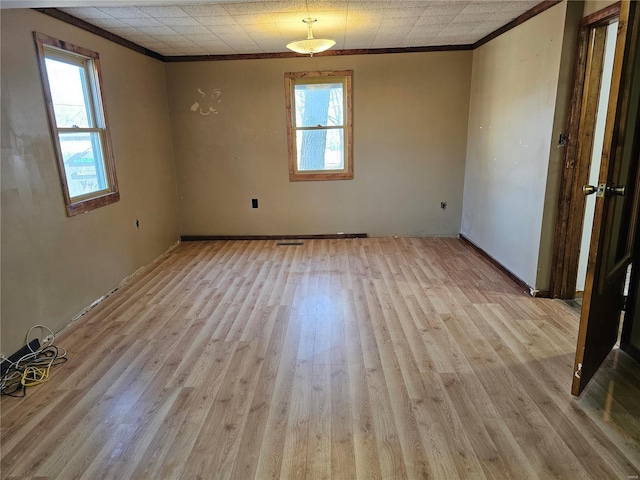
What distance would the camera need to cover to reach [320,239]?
17.7 ft

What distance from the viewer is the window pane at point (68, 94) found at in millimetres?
3065

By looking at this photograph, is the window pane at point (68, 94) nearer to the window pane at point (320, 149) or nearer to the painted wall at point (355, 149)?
the painted wall at point (355, 149)

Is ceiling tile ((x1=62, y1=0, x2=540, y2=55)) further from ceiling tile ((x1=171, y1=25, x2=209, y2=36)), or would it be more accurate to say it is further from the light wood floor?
the light wood floor

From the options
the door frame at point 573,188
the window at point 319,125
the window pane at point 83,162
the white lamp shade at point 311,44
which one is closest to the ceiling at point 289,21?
the white lamp shade at point 311,44

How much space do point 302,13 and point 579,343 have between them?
9.92ft

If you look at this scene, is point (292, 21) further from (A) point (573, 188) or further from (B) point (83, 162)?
(A) point (573, 188)

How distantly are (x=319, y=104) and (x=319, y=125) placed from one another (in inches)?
10.1

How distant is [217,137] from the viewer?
514cm

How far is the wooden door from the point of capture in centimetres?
181

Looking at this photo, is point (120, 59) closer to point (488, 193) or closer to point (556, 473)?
point (488, 193)

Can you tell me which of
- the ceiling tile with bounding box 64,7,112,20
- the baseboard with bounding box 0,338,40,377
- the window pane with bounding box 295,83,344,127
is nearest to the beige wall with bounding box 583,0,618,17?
the window pane with bounding box 295,83,344,127

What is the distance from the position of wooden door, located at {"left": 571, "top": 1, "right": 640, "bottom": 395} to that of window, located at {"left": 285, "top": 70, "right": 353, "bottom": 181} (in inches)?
131

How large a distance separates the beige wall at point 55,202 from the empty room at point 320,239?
20 millimetres

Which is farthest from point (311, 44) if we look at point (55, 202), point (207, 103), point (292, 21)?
point (55, 202)
